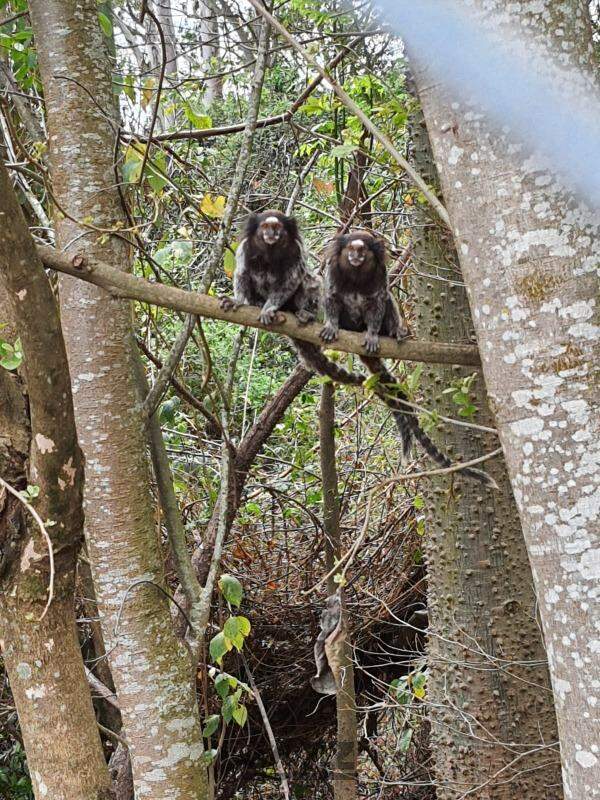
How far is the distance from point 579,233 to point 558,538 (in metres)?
0.54

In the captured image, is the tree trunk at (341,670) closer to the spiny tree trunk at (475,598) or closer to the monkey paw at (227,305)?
the spiny tree trunk at (475,598)

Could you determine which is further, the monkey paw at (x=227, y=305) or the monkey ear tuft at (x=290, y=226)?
the monkey ear tuft at (x=290, y=226)

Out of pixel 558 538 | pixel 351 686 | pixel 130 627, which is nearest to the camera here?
pixel 558 538

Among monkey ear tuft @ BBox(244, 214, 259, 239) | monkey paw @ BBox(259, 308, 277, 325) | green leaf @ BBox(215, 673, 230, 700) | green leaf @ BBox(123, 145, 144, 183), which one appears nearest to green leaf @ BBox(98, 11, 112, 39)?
green leaf @ BBox(123, 145, 144, 183)

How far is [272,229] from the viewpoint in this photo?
3252 millimetres

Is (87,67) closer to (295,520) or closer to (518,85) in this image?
(518,85)

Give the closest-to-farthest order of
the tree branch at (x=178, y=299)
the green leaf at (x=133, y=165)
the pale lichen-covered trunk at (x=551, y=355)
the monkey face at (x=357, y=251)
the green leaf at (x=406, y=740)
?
the pale lichen-covered trunk at (x=551, y=355), the tree branch at (x=178, y=299), the green leaf at (x=133, y=165), the monkey face at (x=357, y=251), the green leaf at (x=406, y=740)

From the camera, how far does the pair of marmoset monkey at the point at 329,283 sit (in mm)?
3223

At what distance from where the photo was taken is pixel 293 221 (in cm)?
334

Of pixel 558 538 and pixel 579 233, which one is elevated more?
pixel 579 233

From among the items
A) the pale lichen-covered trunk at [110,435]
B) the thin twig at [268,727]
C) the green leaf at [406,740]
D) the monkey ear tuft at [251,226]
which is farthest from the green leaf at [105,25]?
the green leaf at [406,740]

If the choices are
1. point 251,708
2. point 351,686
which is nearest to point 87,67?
point 351,686

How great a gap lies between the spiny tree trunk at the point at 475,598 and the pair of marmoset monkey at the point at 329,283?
22 cm

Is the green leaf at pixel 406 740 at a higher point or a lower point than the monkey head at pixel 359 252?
lower
